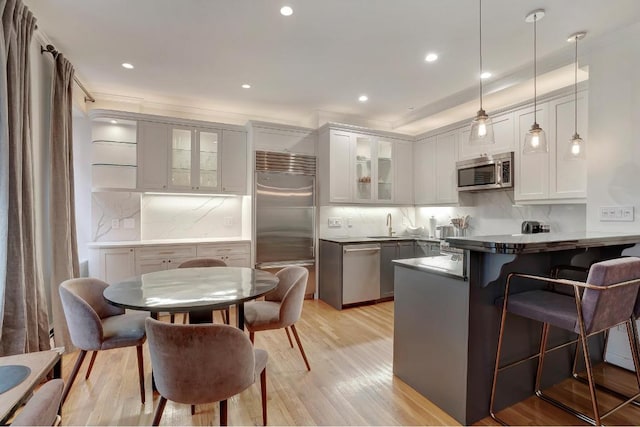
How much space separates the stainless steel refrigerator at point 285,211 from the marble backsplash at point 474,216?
302 millimetres

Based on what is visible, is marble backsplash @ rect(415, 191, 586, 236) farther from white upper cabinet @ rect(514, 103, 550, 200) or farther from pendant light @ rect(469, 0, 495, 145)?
pendant light @ rect(469, 0, 495, 145)

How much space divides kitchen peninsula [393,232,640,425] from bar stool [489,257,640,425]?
96 millimetres

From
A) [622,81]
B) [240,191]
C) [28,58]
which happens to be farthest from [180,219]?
[622,81]

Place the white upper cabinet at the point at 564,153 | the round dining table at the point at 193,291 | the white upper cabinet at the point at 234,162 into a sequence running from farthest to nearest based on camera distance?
1. the white upper cabinet at the point at 234,162
2. the white upper cabinet at the point at 564,153
3. the round dining table at the point at 193,291

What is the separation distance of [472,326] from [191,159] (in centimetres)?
373

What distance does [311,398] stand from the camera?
2055 millimetres

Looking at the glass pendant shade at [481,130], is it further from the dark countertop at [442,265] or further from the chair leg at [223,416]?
the chair leg at [223,416]

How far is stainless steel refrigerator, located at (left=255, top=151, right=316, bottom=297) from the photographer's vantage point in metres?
4.04

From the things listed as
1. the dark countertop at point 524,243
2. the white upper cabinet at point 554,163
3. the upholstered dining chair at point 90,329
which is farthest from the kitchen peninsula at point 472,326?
the upholstered dining chair at point 90,329

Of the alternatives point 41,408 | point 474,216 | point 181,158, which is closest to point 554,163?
point 474,216

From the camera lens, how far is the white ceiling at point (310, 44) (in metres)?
2.24

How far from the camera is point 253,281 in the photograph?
2189mm

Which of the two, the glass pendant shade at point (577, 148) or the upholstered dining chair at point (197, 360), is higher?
the glass pendant shade at point (577, 148)

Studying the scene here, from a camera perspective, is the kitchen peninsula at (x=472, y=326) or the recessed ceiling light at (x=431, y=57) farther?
the recessed ceiling light at (x=431, y=57)
